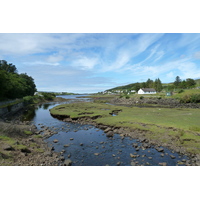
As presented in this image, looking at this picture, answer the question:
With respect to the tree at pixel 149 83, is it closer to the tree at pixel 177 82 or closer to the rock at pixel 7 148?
the tree at pixel 177 82

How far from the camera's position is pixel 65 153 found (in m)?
18.2

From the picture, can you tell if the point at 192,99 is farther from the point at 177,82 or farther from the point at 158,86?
the point at 177,82

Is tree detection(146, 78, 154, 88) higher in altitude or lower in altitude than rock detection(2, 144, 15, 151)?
higher

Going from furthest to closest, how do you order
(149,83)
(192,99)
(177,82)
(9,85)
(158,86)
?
(149,83) < (177,82) < (158,86) < (192,99) < (9,85)

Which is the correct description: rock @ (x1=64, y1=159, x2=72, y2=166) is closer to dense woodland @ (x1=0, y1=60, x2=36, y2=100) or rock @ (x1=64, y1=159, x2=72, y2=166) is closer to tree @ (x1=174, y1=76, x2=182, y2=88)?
dense woodland @ (x1=0, y1=60, x2=36, y2=100)

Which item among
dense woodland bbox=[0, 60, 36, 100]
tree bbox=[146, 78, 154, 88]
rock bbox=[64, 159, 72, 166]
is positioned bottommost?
rock bbox=[64, 159, 72, 166]

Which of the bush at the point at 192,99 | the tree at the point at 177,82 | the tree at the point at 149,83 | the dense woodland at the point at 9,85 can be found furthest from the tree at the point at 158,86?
the dense woodland at the point at 9,85

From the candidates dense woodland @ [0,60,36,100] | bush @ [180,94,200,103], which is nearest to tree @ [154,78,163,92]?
bush @ [180,94,200,103]

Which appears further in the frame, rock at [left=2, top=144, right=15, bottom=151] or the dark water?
the dark water

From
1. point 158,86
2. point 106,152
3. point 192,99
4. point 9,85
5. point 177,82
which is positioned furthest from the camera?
point 177,82

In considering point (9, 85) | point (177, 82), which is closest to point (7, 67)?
point (9, 85)

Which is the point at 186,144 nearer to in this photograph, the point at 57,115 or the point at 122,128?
the point at 122,128

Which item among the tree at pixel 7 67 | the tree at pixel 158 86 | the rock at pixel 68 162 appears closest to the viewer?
the rock at pixel 68 162

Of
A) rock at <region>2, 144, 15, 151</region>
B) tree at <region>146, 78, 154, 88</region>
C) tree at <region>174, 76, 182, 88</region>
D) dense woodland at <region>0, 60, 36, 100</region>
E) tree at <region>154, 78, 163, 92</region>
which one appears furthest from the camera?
tree at <region>146, 78, 154, 88</region>
